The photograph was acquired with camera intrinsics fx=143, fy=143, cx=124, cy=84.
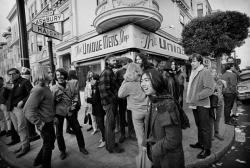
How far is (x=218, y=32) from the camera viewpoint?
11.3 m

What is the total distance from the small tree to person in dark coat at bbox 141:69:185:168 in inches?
476

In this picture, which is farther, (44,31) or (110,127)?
(44,31)

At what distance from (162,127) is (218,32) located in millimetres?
12885

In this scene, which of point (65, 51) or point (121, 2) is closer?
point (121, 2)

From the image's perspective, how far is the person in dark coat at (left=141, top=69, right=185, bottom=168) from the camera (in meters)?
1.39

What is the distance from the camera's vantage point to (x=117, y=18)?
7.33 m

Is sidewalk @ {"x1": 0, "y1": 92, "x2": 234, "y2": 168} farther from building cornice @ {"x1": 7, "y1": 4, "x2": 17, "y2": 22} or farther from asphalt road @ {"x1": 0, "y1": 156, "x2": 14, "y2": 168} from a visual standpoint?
building cornice @ {"x1": 7, "y1": 4, "x2": 17, "y2": 22}

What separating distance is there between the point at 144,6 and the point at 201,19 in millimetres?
7281

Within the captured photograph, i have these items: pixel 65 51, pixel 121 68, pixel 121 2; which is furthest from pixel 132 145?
pixel 65 51

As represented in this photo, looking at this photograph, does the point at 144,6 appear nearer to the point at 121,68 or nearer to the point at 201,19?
the point at 121,68

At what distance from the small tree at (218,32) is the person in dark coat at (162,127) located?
12.1 metres

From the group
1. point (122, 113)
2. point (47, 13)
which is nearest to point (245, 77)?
point (122, 113)

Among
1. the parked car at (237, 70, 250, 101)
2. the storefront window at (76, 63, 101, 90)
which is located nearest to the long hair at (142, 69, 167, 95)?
the parked car at (237, 70, 250, 101)

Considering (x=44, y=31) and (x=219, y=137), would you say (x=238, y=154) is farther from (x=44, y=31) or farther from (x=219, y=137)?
(x=44, y=31)
